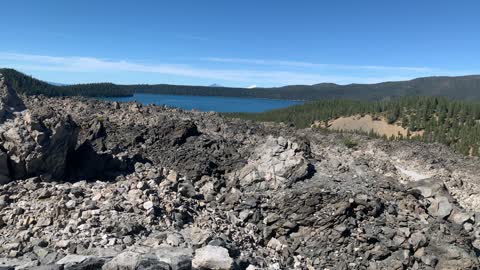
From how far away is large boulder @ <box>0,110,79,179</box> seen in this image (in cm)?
1912

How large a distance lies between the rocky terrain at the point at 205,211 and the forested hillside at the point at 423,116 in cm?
4845

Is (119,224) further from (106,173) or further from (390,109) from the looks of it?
(390,109)

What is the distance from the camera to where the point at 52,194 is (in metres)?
17.8

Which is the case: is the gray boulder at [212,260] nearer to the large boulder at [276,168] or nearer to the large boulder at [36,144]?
the large boulder at [276,168]

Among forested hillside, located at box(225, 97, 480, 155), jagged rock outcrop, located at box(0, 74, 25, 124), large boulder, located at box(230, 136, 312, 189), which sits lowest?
forested hillside, located at box(225, 97, 480, 155)

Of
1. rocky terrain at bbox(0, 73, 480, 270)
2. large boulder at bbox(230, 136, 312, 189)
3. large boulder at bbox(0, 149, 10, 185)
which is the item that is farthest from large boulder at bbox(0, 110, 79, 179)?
large boulder at bbox(230, 136, 312, 189)

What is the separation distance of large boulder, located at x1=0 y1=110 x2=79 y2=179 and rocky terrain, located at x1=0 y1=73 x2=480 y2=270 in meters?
0.05

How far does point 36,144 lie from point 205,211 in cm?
883

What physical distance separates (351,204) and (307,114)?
92919mm

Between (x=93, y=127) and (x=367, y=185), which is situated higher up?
(x=93, y=127)

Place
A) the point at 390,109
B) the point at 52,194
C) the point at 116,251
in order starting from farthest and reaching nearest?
the point at 390,109 < the point at 52,194 < the point at 116,251

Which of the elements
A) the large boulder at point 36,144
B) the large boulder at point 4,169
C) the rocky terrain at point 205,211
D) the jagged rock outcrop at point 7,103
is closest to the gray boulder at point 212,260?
the rocky terrain at point 205,211

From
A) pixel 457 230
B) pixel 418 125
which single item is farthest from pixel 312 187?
pixel 418 125

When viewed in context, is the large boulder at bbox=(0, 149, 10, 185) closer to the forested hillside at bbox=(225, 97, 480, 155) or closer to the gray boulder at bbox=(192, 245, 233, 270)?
the gray boulder at bbox=(192, 245, 233, 270)
